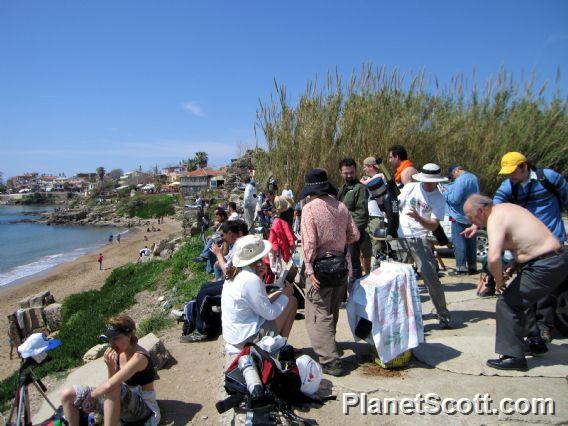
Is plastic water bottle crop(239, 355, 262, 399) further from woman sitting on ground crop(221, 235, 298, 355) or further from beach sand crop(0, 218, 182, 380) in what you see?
beach sand crop(0, 218, 182, 380)

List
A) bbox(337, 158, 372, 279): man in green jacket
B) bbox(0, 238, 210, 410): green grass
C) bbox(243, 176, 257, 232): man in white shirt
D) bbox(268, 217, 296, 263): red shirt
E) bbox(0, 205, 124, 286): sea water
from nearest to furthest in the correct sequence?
bbox(337, 158, 372, 279): man in green jacket → bbox(268, 217, 296, 263): red shirt → bbox(0, 238, 210, 410): green grass → bbox(243, 176, 257, 232): man in white shirt → bbox(0, 205, 124, 286): sea water

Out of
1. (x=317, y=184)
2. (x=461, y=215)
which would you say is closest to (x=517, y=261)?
(x=317, y=184)

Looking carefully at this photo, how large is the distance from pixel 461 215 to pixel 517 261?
3.13 m

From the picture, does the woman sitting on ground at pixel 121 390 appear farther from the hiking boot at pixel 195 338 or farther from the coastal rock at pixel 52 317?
the coastal rock at pixel 52 317

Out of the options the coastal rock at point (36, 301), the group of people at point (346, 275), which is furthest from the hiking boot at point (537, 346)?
the coastal rock at point (36, 301)

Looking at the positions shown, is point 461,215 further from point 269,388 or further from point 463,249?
point 269,388

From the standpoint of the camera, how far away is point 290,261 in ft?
16.9

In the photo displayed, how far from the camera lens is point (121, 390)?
10.4 feet

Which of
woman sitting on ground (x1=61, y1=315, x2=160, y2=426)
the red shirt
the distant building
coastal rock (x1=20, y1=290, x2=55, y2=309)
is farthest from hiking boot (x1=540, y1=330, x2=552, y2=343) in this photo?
the distant building

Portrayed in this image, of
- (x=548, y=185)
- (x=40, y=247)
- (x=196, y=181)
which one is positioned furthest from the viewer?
(x=196, y=181)

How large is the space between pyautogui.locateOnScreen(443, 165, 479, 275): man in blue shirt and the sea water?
87.2 feet

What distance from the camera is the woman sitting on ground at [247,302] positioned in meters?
3.46

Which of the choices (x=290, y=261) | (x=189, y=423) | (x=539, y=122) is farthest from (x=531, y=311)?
(x=539, y=122)

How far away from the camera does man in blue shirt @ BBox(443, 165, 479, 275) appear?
619cm
